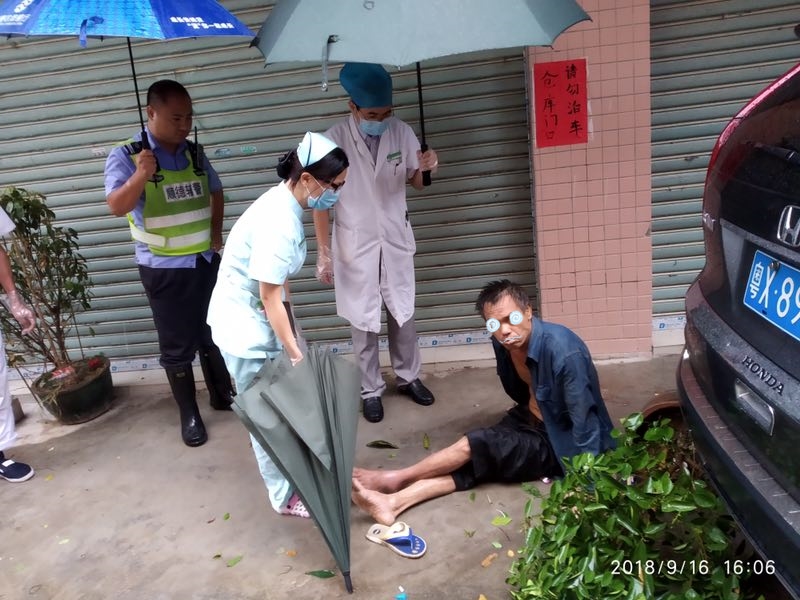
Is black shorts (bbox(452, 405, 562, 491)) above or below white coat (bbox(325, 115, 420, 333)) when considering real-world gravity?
below

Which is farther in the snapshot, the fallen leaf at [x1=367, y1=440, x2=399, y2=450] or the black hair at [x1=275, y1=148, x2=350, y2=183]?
the fallen leaf at [x1=367, y1=440, x2=399, y2=450]

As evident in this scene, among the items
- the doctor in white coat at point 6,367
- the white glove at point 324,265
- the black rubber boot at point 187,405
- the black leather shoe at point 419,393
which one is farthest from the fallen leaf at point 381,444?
the doctor in white coat at point 6,367

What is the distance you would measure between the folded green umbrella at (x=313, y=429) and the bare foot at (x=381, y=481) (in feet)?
1.81

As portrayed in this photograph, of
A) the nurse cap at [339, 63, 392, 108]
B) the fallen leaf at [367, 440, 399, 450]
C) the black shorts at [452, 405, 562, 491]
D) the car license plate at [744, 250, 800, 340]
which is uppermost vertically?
the nurse cap at [339, 63, 392, 108]

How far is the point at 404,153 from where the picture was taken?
11.9 feet

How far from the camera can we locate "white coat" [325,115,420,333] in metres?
3.57

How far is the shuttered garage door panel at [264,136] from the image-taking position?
4.25m

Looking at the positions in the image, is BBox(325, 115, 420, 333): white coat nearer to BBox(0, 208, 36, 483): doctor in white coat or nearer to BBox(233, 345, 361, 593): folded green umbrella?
BBox(233, 345, 361, 593): folded green umbrella

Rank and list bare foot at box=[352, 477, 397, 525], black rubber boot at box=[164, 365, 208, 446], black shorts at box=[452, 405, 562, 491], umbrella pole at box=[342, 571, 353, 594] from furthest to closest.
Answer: black rubber boot at box=[164, 365, 208, 446], black shorts at box=[452, 405, 562, 491], bare foot at box=[352, 477, 397, 525], umbrella pole at box=[342, 571, 353, 594]

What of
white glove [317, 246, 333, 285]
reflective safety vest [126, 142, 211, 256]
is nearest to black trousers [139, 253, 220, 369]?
reflective safety vest [126, 142, 211, 256]

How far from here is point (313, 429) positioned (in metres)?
2.42

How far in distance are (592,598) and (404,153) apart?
2473mm

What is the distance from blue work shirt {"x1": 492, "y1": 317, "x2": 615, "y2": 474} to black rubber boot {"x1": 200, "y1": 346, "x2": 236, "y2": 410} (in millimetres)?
2170

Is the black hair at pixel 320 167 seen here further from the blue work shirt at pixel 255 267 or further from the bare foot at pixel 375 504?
the bare foot at pixel 375 504
